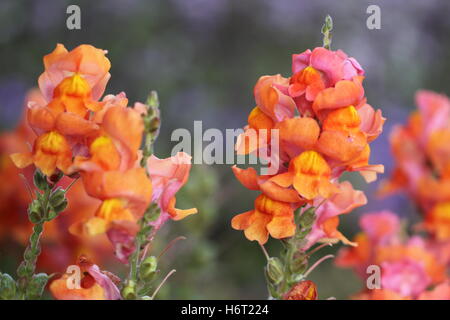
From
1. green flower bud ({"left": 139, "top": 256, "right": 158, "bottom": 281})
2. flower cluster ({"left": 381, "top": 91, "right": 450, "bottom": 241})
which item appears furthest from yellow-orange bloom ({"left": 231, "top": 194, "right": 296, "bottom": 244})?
flower cluster ({"left": 381, "top": 91, "right": 450, "bottom": 241})

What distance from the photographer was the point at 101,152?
85 centimetres

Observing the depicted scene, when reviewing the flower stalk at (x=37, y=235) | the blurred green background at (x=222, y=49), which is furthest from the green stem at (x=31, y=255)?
the blurred green background at (x=222, y=49)

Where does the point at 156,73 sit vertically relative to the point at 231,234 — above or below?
above

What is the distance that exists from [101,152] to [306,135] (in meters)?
0.27

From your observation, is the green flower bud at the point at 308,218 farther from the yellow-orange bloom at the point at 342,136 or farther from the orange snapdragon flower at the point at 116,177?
the orange snapdragon flower at the point at 116,177

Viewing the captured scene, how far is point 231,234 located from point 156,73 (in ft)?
2.82

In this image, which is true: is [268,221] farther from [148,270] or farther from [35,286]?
[35,286]

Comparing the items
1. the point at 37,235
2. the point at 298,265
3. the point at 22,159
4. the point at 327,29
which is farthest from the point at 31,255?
the point at 327,29

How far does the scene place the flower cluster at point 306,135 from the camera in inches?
37.2

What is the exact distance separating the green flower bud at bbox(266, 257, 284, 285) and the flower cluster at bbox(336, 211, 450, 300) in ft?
0.56

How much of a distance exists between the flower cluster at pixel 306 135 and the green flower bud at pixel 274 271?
0.12 feet
